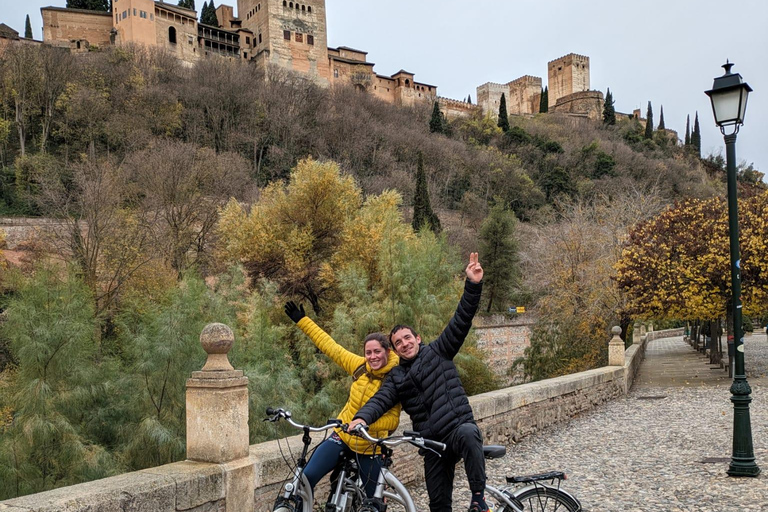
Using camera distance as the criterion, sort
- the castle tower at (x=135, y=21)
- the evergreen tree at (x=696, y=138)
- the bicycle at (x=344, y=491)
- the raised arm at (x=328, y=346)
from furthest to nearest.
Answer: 1. the evergreen tree at (x=696, y=138)
2. the castle tower at (x=135, y=21)
3. the raised arm at (x=328, y=346)
4. the bicycle at (x=344, y=491)

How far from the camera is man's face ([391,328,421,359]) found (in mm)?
4070

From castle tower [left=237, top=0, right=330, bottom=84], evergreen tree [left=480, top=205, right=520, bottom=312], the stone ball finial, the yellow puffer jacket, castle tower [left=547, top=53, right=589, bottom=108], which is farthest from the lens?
castle tower [left=547, top=53, right=589, bottom=108]

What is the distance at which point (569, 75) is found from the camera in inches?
4063

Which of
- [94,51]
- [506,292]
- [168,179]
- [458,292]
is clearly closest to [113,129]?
[168,179]

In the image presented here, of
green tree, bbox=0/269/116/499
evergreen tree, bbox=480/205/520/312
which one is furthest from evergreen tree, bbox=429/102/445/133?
green tree, bbox=0/269/116/499

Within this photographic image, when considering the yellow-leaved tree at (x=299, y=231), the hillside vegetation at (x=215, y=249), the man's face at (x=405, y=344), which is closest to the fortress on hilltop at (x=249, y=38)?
the hillside vegetation at (x=215, y=249)

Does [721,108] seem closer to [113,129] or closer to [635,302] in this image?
[635,302]

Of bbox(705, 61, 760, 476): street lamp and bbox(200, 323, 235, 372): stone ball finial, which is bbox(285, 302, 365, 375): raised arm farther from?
bbox(705, 61, 760, 476): street lamp

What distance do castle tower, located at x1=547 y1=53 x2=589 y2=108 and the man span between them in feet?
348

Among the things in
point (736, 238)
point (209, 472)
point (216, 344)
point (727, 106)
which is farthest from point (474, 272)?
point (727, 106)

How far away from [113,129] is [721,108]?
3760cm

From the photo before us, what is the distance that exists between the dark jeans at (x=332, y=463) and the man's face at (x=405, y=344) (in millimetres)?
643

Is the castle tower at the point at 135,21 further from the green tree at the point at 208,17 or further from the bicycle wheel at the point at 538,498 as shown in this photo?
the bicycle wheel at the point at 538,498

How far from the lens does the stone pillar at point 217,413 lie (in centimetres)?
425
